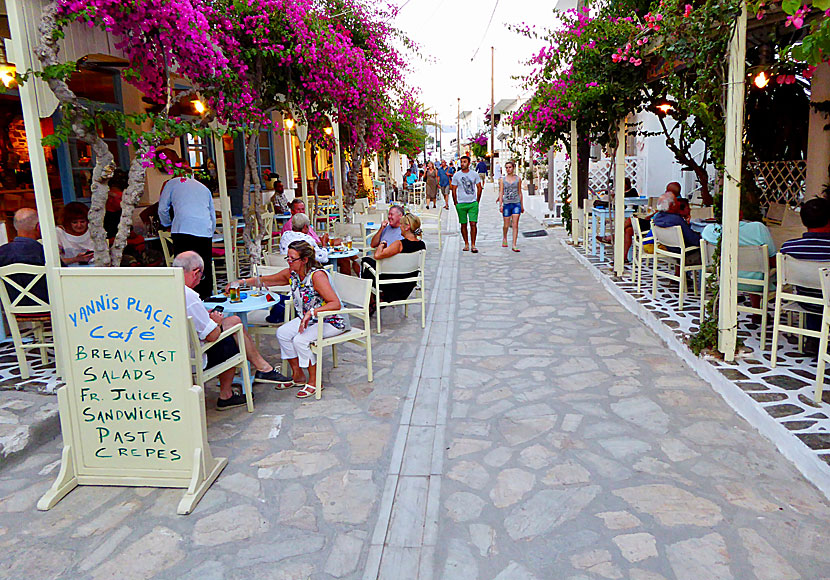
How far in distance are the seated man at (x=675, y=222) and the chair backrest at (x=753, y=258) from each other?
129 centimetres

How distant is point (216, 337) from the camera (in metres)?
3.99

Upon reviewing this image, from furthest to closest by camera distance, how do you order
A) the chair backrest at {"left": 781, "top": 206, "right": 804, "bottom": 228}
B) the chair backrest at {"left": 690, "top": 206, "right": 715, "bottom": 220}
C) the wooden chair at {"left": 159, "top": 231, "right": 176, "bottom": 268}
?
1. the chair backrest at {"left": 690, "top": 206, "right": 715, "bottom": 220}
2. the wooden chair at {"left": 159, "top": 231, "right": 176, "bottom": 268}
3. the chair backrest at {"left": 781, "top": 206, "right": 804, "bottom": 228}

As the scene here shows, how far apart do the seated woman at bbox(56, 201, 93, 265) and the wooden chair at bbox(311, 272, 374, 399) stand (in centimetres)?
273

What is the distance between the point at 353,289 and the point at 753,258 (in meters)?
3.17

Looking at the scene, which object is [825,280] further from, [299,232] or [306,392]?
[299,232]

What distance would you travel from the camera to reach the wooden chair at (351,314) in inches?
181

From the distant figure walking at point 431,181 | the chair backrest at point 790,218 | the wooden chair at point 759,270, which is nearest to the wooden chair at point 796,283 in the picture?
the wooden chair at point 759,270

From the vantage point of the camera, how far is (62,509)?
10.6ft

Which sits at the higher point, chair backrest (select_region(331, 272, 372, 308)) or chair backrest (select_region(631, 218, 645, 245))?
chair backrest (select_region(631, 218, 645, 245))

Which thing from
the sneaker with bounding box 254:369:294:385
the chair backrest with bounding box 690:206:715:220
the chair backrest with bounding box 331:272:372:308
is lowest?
the sneaker with bounding box 254:369:294:385

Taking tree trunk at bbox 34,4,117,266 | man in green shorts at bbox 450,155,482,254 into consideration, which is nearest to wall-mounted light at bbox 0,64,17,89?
tree trunk at bbox 34,4,117,266

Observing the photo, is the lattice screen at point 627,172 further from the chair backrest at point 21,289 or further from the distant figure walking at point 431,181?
the chair backrest at point 21,289

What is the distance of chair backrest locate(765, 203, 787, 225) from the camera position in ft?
25.6

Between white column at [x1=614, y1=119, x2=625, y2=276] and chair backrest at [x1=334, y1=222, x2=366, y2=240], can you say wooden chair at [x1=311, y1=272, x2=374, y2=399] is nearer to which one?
chair backrest at [x1=334, y1=222, x2=366, y2=240]
